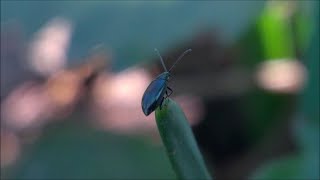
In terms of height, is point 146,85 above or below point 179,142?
above

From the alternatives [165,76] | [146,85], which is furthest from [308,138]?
[146,85]

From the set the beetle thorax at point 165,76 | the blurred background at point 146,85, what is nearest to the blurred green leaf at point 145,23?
the blurred background at point 146,85

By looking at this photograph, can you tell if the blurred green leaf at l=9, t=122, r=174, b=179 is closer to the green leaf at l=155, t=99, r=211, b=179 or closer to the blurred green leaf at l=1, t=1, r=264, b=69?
the blurred green leaf at l=1, t=1, r=264, b=69

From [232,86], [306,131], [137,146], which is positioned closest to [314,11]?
[306,131]

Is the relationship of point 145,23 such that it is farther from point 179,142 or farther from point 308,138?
point 179,142

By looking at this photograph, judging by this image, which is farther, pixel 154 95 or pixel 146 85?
pixel 146 85

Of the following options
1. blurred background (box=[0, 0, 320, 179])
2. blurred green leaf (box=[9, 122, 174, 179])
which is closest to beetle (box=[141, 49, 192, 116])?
blurred background (box=[0, 0, 320, 179])

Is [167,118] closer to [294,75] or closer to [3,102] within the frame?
[294,75]
